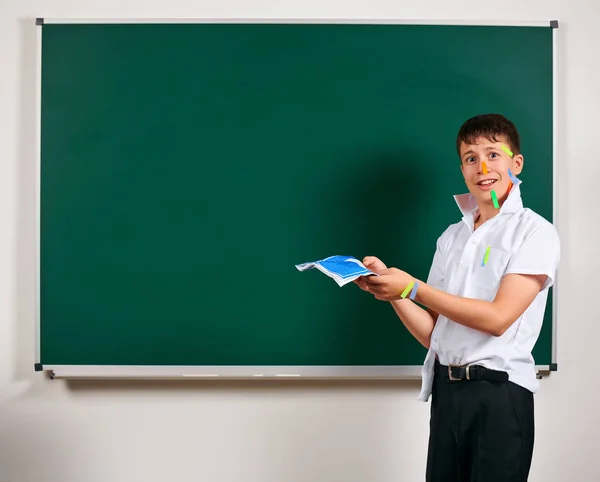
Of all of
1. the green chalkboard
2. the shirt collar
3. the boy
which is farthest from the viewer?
the green chalkboard

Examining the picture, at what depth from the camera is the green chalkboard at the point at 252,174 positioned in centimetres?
210

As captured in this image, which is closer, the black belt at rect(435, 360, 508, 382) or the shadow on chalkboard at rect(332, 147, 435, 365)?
the black belt at rect(435, 360, 508, 382)

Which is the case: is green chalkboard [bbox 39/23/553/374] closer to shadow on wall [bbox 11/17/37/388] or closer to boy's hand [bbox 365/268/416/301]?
shadow on wall [bbox 11/17/37/388]

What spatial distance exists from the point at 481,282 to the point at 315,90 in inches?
42.2

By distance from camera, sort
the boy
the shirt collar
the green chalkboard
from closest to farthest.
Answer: the boy < the shirt collar < the green chalkboard

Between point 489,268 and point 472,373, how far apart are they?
1.00 feet

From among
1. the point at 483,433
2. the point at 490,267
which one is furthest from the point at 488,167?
the point at 483,433

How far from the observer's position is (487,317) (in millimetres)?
1383

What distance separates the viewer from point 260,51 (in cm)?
212

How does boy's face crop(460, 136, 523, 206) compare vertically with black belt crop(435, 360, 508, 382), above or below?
above

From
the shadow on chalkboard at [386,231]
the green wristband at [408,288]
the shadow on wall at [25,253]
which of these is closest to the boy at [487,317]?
the green wristband at [408,288]

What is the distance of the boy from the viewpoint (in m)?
1.41

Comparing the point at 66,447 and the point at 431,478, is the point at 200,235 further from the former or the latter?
the point at 431,478

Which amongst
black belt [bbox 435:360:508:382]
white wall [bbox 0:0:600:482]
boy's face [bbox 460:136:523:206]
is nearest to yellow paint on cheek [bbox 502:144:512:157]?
boy's face [bbox 460:136:523:206]
